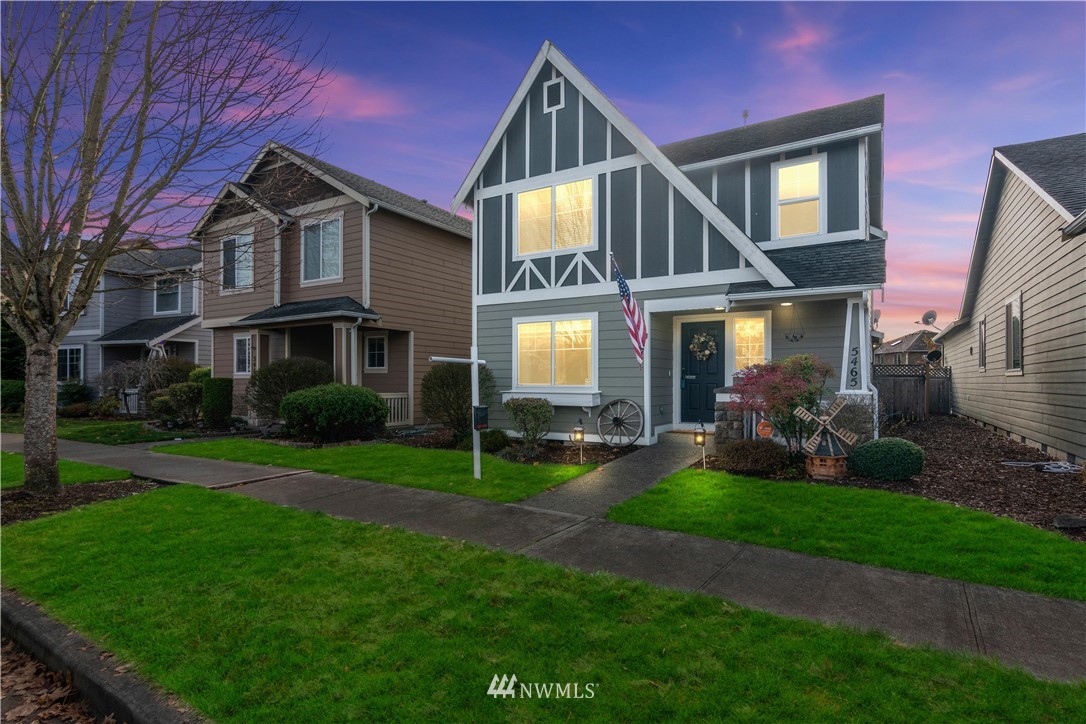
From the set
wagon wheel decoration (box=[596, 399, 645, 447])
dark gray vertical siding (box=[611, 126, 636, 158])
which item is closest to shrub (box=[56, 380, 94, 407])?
wagon wheel decoration (box=[596, 399, 645, 447])

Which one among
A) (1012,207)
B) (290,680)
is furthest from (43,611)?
(1012,207)

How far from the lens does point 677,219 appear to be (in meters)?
10.5

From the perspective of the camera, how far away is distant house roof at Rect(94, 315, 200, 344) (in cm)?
2098

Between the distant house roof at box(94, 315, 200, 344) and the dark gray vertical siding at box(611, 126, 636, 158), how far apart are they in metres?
18.4

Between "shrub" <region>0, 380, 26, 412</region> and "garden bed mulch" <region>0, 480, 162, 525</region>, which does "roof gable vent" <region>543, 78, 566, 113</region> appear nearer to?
"garden bed mulch" <region>0, 480, 162, 525</region>

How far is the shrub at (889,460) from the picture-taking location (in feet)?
23.6

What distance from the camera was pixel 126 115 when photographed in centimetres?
664

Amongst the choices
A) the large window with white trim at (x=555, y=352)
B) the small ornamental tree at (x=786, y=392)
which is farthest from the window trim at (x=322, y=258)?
the small ornamental tree at (x=786, y=392)

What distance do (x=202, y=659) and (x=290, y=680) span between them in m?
0.65

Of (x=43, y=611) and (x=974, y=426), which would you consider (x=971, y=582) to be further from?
(x=974, y=426)

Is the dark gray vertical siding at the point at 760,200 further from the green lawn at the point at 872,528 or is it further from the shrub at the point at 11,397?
the shrub at the point at 11,397

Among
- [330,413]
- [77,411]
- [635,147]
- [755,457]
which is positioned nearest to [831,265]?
[755,457]

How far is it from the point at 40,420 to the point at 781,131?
13.7 metres

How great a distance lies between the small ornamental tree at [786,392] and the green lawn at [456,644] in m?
4.76
